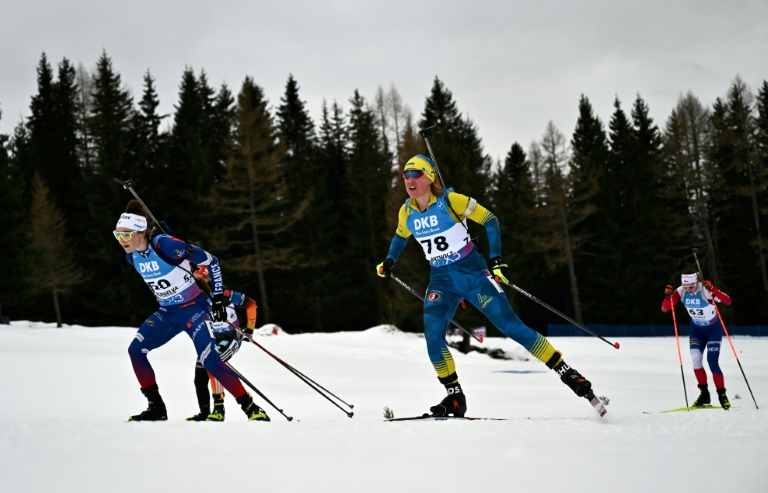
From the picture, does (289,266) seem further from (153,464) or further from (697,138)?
(153,464)

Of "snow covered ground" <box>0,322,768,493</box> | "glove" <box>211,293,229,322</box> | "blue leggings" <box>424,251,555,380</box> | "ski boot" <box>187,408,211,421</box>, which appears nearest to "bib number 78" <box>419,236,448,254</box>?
"blue leggings" <box>424,251,555,380</box>

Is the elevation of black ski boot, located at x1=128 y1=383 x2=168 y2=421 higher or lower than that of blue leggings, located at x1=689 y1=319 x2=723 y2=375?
higher

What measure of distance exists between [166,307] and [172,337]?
0.29 meters

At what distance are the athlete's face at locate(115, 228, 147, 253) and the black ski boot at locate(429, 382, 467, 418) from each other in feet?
10.1

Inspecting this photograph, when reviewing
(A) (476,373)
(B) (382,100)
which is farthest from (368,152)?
(A) (476,373)

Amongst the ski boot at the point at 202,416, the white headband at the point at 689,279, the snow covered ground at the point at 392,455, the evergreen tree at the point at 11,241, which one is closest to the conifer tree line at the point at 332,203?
the evergreen tree at the point at 11,241

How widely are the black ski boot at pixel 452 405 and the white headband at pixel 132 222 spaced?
10.3 ft

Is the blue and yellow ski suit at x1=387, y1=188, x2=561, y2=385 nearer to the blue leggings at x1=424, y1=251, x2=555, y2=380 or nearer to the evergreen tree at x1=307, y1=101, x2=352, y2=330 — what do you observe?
the blue leggings at x1=424, y1=251, x2=555, y2=380

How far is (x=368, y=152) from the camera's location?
38.6m

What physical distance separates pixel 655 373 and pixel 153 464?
54.9ft

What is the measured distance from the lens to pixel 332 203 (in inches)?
1436

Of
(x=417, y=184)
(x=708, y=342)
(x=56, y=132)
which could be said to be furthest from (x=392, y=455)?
(x=56, y=132)

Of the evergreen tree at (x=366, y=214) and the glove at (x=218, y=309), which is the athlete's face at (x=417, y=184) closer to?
the glove at (x=218, y=309)

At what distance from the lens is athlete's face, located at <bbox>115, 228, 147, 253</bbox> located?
18.7 ft
